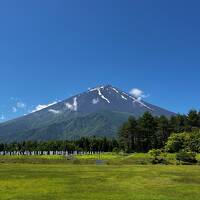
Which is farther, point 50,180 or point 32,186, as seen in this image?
point 50,180

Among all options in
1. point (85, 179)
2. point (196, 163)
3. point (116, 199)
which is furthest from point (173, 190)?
point (196, 163)

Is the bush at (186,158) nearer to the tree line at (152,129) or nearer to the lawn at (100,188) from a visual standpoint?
the lawn at (100,188)

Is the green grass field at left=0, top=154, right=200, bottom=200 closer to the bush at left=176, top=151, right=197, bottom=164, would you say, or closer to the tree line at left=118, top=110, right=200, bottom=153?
the bush at left=176, top=151, right=197, bottom=164

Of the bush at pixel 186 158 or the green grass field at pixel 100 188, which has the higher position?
the bush at pixel 186 158

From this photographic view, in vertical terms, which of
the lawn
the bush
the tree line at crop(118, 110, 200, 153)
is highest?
the tree line at crop(118, 110, 200, 153)

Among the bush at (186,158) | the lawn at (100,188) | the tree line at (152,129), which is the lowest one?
the lawn at (100,188)

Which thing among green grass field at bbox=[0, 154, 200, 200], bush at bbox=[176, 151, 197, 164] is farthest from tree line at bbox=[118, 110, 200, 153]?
green grass field at bbox=[0, 154, 200, 200]

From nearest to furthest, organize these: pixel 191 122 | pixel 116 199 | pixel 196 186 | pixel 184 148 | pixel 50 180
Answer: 1. pixel 116 199
2. pixel 196 186
3. pixel 50 180
4. pixel 184 148
5. pixel 191 122

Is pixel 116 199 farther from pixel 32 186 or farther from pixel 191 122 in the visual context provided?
pixel 191 122

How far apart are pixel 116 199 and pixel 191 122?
428 feet

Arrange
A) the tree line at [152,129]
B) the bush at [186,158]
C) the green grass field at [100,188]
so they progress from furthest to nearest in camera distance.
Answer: the tree line at [152,129]
the bush at [186,158]
the green grass field at [100,188]

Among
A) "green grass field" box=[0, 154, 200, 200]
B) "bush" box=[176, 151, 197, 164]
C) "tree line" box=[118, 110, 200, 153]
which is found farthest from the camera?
"tree line" box=[118, 110, 200, 153]

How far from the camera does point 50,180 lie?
52312mm

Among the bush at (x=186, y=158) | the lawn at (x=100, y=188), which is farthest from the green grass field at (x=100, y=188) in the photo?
the bush at (x=186, y=158)
